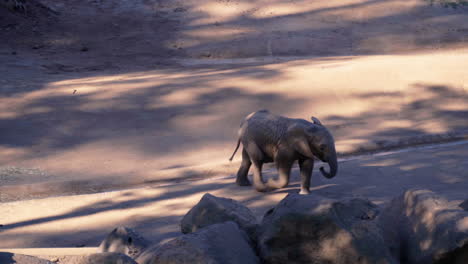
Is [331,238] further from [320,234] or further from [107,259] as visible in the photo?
[107,259]

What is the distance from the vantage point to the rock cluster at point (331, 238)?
10.9 ft

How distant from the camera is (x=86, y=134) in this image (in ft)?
33.7

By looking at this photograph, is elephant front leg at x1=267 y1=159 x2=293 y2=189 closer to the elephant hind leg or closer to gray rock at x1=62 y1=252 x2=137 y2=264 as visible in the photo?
the elephant hind leg

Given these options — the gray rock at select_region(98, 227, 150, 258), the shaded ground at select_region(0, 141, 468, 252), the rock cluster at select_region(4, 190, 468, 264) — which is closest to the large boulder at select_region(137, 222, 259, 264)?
the rock cluster at select_region(4, 190, 468, 264)

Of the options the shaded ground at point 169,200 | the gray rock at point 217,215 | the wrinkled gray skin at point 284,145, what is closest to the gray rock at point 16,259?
the gray rock at point 217,215

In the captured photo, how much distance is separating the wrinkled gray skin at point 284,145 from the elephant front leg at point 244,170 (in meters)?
0.01

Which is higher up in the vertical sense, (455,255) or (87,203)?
(455,255)

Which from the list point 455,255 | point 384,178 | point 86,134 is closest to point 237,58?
point 86,134

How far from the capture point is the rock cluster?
333cm

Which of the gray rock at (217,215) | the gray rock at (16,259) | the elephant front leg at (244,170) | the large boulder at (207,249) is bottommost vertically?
the elephant front leg at (244,170)

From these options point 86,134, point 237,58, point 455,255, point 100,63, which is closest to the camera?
point 455,255

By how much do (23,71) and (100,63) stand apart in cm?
282

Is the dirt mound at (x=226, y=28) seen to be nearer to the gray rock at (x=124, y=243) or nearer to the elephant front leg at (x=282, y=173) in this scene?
the elephant front leg at (x=282, y=173)

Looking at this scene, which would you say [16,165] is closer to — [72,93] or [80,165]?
[80,165]
